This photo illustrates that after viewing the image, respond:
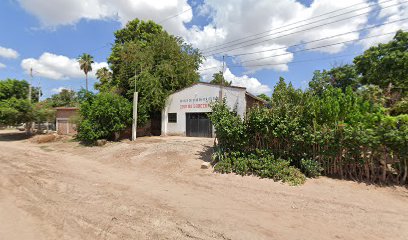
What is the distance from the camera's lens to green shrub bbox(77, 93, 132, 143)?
18188 mm

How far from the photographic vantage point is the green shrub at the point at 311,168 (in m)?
8.40

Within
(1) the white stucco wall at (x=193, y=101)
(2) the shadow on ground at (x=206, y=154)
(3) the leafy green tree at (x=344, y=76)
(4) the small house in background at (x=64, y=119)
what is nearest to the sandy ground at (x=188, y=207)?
(2) the shadow on ground at (x=206, y=154)

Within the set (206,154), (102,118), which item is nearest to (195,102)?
(102,118)

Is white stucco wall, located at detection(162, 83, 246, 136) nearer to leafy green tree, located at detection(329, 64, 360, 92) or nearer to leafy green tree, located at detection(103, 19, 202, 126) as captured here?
leafy green tree, located at detection(103, 19, 202, 126)

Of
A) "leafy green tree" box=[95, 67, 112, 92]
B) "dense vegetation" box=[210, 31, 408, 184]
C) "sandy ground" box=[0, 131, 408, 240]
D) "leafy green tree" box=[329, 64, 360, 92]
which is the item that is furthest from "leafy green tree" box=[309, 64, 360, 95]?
"leafy green tree" box=[95, 67, 112, 92]

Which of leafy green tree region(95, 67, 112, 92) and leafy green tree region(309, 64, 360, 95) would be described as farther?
leafy green tree region(95, 67, 112, 92)

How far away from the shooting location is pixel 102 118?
61.4 ft

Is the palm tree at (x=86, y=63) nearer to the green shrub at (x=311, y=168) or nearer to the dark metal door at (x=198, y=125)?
the dark metal door at (x=198, y=125)

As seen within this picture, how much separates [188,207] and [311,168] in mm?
4676

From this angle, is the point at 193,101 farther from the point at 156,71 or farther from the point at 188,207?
the point at 188,207

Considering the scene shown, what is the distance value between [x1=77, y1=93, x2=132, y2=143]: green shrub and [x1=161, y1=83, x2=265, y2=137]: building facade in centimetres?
425

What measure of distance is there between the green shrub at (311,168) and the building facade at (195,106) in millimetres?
10112

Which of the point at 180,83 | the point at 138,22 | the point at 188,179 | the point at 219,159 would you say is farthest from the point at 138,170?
the point at 138,22

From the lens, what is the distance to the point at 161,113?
2353cm
